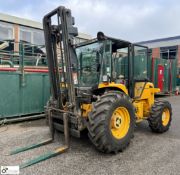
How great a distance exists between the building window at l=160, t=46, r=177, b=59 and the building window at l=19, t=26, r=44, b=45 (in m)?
20.5

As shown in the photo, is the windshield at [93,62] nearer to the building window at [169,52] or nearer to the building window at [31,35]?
the building window at [31,35]

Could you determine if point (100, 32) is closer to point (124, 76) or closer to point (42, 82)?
point (124, 76)

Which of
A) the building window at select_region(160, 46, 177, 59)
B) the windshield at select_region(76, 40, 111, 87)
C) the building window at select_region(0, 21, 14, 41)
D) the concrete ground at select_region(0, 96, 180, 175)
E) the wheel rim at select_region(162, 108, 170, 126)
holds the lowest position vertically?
the concrete ground at select_region(0, 96, 180, 175)

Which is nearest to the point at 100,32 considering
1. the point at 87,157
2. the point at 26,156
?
the point at 87,157

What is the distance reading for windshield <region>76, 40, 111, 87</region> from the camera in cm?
401

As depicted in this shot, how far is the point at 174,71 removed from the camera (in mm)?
14797

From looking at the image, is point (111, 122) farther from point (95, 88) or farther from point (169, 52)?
point (169, 52)

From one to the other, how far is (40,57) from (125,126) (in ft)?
16.7

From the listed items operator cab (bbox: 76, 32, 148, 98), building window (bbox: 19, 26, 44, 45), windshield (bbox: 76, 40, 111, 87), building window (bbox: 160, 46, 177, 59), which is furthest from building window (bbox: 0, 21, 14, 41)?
building window (bbox: 160, 46, 177, 59)

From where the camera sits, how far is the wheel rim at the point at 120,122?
3.70 metres

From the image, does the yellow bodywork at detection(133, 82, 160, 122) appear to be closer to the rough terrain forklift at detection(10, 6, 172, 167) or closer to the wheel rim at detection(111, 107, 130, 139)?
the rough terrain forklift at detection(10, 6, 172, 167)

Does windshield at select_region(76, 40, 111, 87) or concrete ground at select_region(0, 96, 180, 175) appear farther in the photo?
windshield at select_region(76, 40, 111, 87)

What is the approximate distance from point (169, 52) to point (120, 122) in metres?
26.6

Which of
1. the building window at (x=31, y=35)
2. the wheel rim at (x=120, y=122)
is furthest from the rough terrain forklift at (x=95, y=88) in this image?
the building window at (x=31, y=35)
